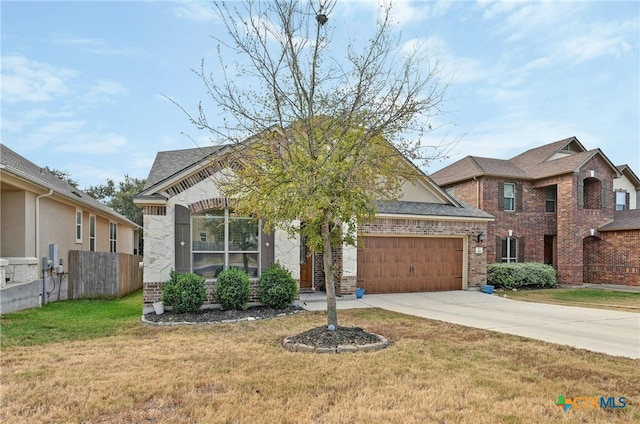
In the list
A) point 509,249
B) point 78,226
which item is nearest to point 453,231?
point 509,249

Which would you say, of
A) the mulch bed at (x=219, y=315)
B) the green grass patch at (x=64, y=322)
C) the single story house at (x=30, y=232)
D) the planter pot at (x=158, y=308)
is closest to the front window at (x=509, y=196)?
the mulch bed at (x=219, y=315)

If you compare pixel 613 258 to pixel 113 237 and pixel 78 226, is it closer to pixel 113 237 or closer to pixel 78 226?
pixel 78 226

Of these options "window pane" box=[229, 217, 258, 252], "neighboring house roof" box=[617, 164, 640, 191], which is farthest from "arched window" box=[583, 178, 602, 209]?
"window pane" box=[229, 217, 258, 252]

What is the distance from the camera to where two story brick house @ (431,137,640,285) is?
61.4 ft

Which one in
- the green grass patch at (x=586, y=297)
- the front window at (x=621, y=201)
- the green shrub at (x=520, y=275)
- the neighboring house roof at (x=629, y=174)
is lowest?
the green grass patch at (x=586, y=297)

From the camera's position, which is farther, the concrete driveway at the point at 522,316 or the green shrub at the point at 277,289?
the green shrub at the point at 277,289

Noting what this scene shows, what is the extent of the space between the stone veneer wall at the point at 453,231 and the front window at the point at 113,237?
1427 centimetres

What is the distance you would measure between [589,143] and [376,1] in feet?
66.6

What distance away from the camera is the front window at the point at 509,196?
63.6 ft

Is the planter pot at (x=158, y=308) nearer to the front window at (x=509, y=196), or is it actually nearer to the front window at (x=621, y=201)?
the front window at (x=509, y=196)

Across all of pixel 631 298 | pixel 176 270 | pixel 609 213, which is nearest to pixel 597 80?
pixel 631 298

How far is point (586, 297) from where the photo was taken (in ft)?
48.9

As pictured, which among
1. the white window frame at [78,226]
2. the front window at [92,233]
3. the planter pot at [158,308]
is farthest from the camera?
the front window at [92,233]

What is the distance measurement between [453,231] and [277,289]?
25.7ft
